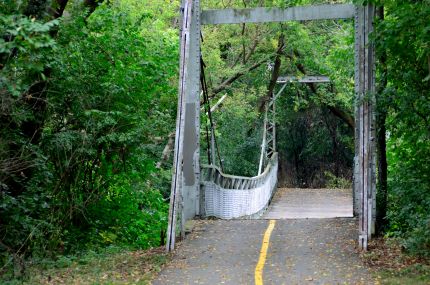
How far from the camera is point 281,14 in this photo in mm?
14391

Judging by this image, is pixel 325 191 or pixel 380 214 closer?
pixel 380 214

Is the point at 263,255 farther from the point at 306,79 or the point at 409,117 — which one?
the point at 306,79

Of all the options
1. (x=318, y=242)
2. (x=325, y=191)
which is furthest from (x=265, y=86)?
(x=318, y=242)

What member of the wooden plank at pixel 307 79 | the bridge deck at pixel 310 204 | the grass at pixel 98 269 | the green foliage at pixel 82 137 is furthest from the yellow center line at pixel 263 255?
the wooden plank at pixel 307 79

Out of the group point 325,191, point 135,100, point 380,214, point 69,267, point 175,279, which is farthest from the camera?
point 325,191

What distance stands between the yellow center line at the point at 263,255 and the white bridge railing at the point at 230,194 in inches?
66.6

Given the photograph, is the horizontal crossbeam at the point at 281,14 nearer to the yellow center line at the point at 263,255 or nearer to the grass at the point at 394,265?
the yellow center line at the point at 263,255

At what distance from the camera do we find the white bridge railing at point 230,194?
15.5m

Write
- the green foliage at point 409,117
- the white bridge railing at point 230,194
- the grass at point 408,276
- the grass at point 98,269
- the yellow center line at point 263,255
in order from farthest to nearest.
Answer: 1. the white bridge railing at point 230,194
2. the green foliage at point 409,117
3. the yellow center line at point 263,255
4. the grass at point 98,269
5. the grass at point 408,276

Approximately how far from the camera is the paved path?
949cm

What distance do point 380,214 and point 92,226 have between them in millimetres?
6153

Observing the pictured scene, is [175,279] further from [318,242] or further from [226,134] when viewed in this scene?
[226,134]

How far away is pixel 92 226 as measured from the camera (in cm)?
1403

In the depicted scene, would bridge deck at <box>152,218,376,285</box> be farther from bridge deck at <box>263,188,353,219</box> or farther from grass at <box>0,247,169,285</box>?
bridge deck at <box>263,188,353,219</box>
